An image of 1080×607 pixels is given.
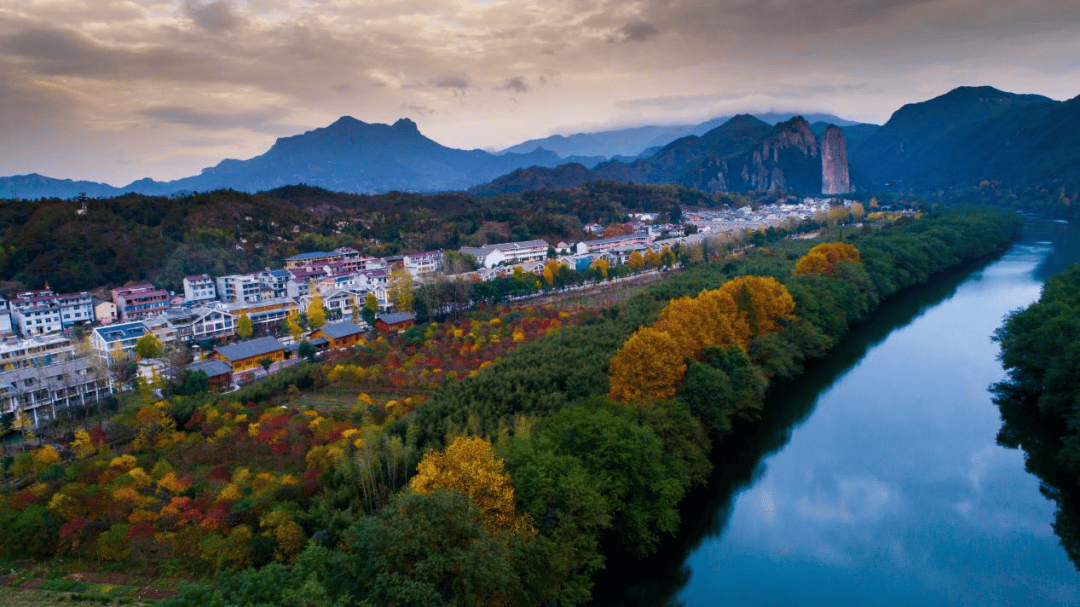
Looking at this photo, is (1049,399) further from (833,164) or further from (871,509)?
(833,164)

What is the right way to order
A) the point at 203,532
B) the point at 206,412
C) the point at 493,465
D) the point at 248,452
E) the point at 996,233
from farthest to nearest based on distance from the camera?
the point at 996,233
the point at 206,412
the point at 248,452
the point at 203,532
the point at 493,465

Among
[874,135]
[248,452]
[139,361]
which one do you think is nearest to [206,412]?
[248,452]

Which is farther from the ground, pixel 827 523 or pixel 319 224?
pixel 319 224

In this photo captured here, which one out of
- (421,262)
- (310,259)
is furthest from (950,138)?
(310,259)

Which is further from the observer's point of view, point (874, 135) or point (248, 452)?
point (874, 135)

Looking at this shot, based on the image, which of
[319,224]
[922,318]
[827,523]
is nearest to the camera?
[827,523]

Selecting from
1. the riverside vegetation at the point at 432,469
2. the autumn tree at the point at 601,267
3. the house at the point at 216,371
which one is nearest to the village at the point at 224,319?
the house at the point at 216,371

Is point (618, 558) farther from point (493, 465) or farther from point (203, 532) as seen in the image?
point (203, 532)

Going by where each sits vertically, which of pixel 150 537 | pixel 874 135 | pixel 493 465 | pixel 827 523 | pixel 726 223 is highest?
pixel 874 135
